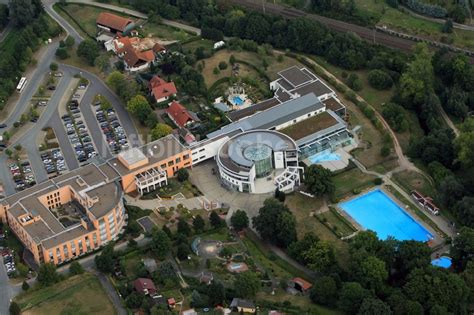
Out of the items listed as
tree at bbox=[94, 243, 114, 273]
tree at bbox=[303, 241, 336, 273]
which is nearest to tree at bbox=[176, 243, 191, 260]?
tree at bbox=[94, 243, 114, 273]

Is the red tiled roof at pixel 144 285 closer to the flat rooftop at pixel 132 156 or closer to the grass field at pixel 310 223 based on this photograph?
the grass field at pixel 310 223

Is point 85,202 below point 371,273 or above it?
above

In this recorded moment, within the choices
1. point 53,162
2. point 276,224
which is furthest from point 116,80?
point 276,224

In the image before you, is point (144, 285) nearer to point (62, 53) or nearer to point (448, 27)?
point (62, 53)

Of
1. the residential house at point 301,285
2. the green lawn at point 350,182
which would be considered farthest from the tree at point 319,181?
the residential house at point 301,285

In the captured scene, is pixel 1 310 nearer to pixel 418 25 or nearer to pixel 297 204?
pixel 297 204
